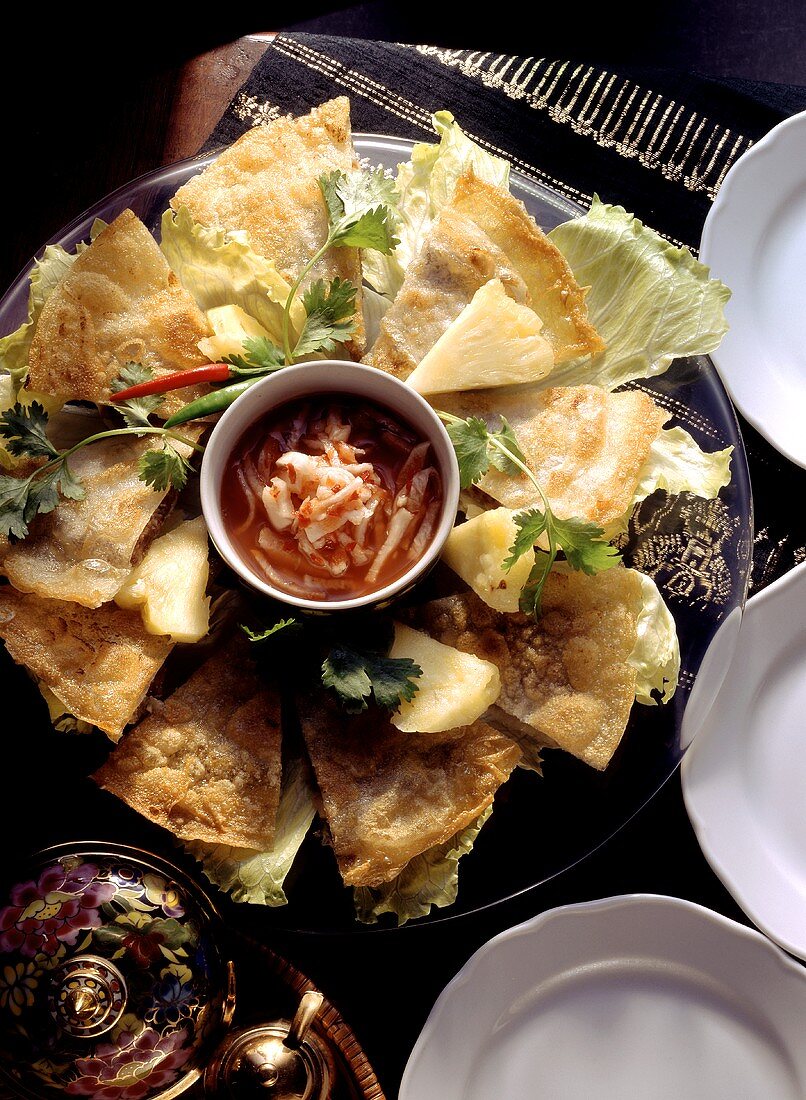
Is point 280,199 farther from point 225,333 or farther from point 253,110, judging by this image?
point 253,110

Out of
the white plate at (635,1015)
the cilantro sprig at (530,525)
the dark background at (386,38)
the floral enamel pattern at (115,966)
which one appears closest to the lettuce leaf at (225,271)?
the cilantro sprig at (530,525)

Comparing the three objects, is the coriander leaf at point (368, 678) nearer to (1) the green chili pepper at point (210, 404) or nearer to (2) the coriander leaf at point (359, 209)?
(1) the green chili pepper at point (210, 404)

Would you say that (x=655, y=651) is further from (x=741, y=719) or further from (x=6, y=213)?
(x=6, y=213)

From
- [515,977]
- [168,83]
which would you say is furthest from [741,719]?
[168,83]

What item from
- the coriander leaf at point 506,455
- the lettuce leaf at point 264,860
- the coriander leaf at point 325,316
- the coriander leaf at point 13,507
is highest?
the coriander leaf at point 325,316

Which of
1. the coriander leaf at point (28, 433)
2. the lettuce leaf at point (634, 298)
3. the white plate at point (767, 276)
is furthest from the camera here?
the white plate at point (767, 276)

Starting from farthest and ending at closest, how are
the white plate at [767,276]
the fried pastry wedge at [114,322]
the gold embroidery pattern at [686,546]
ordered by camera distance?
A: the white plate at [767,276] → the gold embroidery pattern at [686,546] → the fried pastry wedge at [114,322]

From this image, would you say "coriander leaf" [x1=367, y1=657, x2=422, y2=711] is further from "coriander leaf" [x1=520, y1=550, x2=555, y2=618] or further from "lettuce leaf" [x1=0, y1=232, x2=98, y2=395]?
"lettuce leaf" [x1=0, y1=232, x2=98, y2=395]
